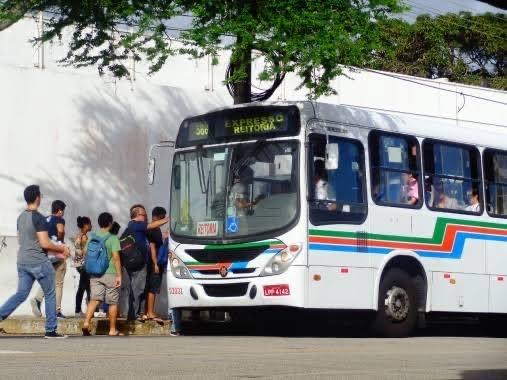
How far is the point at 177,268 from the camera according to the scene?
59.6 ft

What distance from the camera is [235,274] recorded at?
17.4m

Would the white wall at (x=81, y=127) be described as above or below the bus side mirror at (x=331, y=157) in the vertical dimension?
above

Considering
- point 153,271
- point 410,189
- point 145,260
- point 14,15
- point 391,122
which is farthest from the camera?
point 14,15

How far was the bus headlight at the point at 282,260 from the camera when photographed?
670 inches

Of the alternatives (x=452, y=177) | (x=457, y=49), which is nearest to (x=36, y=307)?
(x=452, y=177)

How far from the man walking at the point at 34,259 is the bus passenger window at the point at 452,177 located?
5.71 metres

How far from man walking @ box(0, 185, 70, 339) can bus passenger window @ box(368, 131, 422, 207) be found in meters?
4.61

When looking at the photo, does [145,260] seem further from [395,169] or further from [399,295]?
[395,169]

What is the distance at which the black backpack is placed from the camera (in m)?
19.2

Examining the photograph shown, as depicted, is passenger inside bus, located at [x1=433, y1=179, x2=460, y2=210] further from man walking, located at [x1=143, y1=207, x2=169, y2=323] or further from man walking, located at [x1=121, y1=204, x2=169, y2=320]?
man walking, located at [x1=121, y1=204, x2=169, y2=320]

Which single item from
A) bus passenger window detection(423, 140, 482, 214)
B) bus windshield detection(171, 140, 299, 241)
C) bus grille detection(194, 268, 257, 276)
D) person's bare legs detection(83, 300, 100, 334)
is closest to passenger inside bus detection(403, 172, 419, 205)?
bus passenger window detection(423, 140, 482, 214)

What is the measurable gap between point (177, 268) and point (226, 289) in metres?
0.98

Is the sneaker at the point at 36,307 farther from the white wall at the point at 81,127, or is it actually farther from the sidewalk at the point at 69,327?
the sidewalk at the point at 69,327

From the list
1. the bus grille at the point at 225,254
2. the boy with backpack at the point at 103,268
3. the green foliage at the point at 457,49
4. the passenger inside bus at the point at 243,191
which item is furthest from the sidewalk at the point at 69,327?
the green foliage at the point at 457,49
